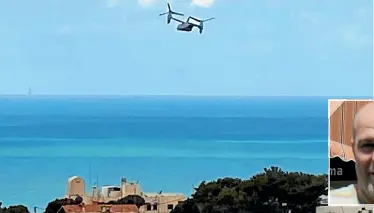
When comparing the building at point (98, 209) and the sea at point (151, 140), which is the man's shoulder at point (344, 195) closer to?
the sea at point (151, 140)

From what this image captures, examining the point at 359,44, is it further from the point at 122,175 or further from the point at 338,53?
the point at 122,175

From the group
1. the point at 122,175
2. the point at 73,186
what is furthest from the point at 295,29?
the point at 73,186

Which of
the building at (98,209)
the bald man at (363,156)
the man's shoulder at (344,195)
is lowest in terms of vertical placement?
the building at (98,209)

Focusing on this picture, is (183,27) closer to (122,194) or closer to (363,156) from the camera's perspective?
(122,194)

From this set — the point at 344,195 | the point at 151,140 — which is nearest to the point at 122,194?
the point at 151,140

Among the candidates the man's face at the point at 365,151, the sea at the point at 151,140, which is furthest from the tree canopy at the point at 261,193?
the man's face at the point at 365,151
